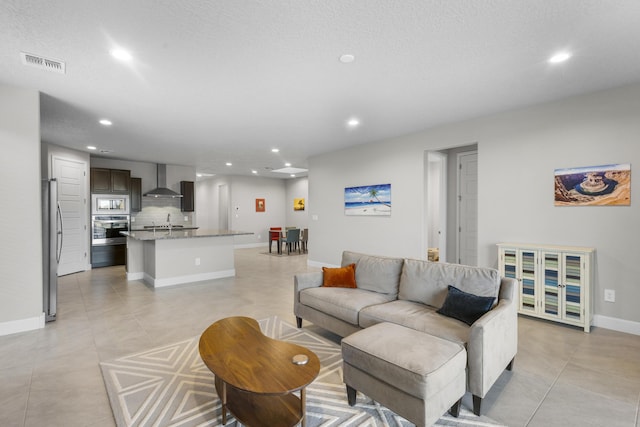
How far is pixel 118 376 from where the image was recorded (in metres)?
2.48

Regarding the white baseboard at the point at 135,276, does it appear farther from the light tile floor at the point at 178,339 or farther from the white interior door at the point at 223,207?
the white interior door at the point at 223,207

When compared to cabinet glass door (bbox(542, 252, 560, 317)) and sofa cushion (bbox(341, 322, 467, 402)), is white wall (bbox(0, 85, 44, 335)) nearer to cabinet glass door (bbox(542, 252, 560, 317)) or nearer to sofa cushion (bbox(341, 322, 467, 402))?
sofa cushion (bbox(341, 322, 467, 402))

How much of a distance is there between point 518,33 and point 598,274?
293 cm

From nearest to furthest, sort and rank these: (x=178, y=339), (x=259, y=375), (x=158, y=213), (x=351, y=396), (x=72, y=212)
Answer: (x=259, y=375), (x=351, y=396), (x=178, y=339), (x=72, y=212), (x=158, y=213)

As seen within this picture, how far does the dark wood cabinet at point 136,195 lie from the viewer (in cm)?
798

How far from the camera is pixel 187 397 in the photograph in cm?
220

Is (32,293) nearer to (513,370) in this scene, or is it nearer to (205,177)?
(513,370)

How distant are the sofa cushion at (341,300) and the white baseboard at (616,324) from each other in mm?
2549

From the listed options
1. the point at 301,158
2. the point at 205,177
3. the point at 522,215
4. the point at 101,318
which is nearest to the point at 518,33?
the point at 522,215

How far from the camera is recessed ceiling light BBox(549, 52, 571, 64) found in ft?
8.94

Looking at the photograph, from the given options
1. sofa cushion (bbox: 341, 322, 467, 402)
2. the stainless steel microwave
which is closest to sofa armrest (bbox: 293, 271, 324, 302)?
sofa cushion (bbox: 341, 322, 467, 402)

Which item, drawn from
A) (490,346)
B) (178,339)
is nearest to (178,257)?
(178,339)

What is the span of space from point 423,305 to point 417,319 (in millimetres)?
404

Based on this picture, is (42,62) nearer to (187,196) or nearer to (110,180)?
(110,180)
